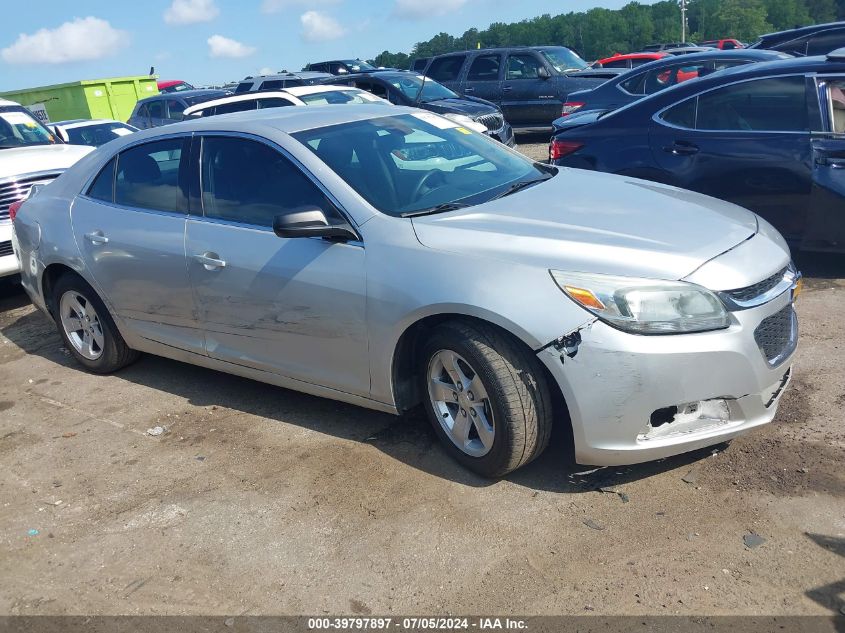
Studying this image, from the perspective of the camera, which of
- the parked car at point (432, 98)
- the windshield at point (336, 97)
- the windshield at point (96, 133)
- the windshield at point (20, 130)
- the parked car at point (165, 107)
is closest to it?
the windshield at point (20, 130)

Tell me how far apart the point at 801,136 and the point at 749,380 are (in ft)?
10.8

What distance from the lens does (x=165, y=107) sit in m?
17.3

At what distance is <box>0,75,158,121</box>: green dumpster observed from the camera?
2350cm

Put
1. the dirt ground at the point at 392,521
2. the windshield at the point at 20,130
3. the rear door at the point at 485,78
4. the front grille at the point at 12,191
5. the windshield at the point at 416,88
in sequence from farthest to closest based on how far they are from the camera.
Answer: the rear door at the point at 485,78
the windshield at the point at 416,88
the windshield at the point at 20,130
the front grille at the point at 12,191
the dirt ground at the point at 392,521

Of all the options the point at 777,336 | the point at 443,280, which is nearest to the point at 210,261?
the point at 443,280

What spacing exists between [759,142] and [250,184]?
3.81 meters

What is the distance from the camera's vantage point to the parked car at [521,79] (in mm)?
15750

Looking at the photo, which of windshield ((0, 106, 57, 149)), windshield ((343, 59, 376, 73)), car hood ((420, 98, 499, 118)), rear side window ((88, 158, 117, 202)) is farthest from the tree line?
rear side window ((88, 158, 117, 202))

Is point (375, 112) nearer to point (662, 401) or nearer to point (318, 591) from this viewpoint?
point (662, 401)

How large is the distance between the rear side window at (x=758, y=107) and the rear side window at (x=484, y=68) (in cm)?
1063

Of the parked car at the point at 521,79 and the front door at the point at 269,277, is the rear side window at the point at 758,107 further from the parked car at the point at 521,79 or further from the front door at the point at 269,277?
the parked car at the point at 521,79

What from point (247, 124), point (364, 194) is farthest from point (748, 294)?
point (247, 124)

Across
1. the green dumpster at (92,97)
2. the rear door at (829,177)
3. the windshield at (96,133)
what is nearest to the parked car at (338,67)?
the green dumpster at (92,97)

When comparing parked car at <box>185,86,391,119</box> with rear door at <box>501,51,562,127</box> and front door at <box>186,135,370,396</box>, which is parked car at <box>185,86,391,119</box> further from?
front door at <box>186,135,370,396</box>
